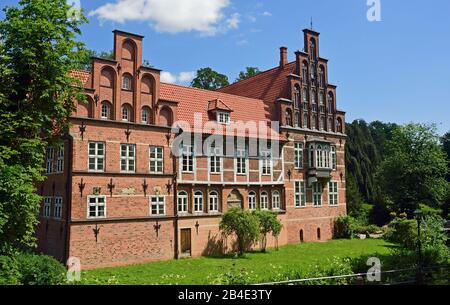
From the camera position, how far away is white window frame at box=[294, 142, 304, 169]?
30.9 m

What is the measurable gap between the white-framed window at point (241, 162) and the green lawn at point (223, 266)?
5.47 metres

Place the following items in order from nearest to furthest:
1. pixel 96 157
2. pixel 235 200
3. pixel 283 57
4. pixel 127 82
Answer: pixel 96 157 → pixel 127 82 → pixel 235 200 → pixel 283 57

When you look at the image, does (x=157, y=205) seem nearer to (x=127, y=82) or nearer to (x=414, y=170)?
(x=127, y=82)

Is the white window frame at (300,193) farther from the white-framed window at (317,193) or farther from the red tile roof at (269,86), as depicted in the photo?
the red tile roof at (269,86)

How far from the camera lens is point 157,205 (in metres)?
23.4

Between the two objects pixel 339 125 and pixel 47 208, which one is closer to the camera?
pixel 47 208

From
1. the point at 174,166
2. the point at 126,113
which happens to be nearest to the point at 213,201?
the point at 174,166

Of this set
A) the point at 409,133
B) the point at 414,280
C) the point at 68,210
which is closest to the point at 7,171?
the point at 68,210

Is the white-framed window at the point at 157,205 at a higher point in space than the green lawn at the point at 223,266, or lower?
higher

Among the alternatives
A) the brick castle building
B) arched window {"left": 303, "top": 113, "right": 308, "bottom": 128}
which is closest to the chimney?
the brick castle building

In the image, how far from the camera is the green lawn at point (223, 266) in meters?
17.6

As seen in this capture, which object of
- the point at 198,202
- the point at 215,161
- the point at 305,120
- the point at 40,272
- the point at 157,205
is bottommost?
the point at 40,272

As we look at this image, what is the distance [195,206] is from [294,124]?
10.6 m

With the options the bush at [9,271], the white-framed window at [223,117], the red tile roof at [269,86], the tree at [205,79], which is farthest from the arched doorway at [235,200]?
the tree at [205,79]
